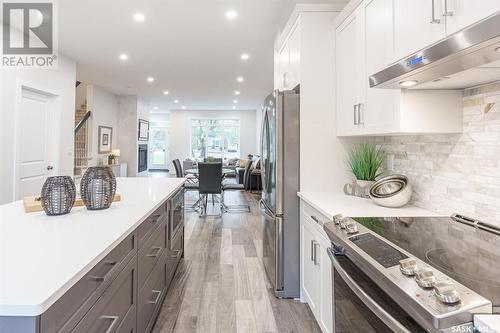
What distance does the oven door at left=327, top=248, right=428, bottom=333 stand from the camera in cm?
85

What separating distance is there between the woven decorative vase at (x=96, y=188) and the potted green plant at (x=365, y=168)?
1.75m

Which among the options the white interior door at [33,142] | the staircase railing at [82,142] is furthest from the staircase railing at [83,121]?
the white interior door at [33,142]

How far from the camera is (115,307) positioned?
1190 mm

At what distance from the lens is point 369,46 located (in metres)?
1.85

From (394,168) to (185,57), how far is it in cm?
395

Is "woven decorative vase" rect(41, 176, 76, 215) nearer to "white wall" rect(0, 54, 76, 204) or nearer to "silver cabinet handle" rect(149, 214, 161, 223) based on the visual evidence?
"silver cabinet handle" rect(149, 214, 161, 223)

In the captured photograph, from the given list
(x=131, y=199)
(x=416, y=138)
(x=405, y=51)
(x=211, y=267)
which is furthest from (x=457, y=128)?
(x=211, y=267)

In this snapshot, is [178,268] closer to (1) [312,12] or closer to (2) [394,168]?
(2) [394,168]

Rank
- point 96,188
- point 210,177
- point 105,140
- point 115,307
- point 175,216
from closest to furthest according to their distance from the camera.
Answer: point 115,307 → point 96,188 → point 175,216 → point 210,177 → point 105,140

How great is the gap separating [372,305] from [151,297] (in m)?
1.40

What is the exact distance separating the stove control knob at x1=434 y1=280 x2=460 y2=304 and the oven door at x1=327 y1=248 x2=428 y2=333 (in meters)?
0.13

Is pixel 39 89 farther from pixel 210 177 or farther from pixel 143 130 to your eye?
pixel 143 130

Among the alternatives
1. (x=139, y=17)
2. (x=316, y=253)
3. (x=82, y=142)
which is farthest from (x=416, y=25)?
(x=82, y=142)

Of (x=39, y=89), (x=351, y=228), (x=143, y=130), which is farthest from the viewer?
(x=143, y=130)
